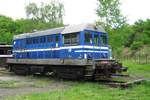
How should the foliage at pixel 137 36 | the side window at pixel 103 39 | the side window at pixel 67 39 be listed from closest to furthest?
the side window at pixel 67 39, the side window at pixel 103 39, the foliage at pixel 137 36

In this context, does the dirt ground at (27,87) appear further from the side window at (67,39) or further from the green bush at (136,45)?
the green bush at (136,45)

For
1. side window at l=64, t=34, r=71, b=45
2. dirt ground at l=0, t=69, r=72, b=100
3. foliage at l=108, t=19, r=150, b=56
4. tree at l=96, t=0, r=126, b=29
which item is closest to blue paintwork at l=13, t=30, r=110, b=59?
side window at l=64, t=34, r=71, b=45

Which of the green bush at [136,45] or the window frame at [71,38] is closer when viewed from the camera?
the window frame at [71,38]

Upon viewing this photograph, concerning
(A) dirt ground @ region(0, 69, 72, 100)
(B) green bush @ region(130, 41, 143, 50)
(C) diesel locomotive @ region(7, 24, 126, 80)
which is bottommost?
(A) dirt ground @ region(0, 69, 72, 100)

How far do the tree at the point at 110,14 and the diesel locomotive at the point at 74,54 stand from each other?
9.59m

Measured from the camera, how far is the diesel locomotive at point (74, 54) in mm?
19172

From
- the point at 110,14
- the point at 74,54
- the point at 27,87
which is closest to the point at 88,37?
the point at 74,54

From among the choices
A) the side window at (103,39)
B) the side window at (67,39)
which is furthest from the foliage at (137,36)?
the side window at (67,39)

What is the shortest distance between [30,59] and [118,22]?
36.4 ft

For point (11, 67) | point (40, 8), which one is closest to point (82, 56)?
point (11, 67)

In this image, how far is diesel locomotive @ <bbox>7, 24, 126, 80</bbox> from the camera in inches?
755

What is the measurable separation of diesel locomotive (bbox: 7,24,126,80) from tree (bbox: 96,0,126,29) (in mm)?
9593

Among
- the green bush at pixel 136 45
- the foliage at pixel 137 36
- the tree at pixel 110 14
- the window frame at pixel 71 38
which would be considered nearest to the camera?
the window frame at pixel 71 38

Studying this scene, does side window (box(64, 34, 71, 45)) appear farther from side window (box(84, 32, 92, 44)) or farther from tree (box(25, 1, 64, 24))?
tree (box(25, 1, 64, 24))
